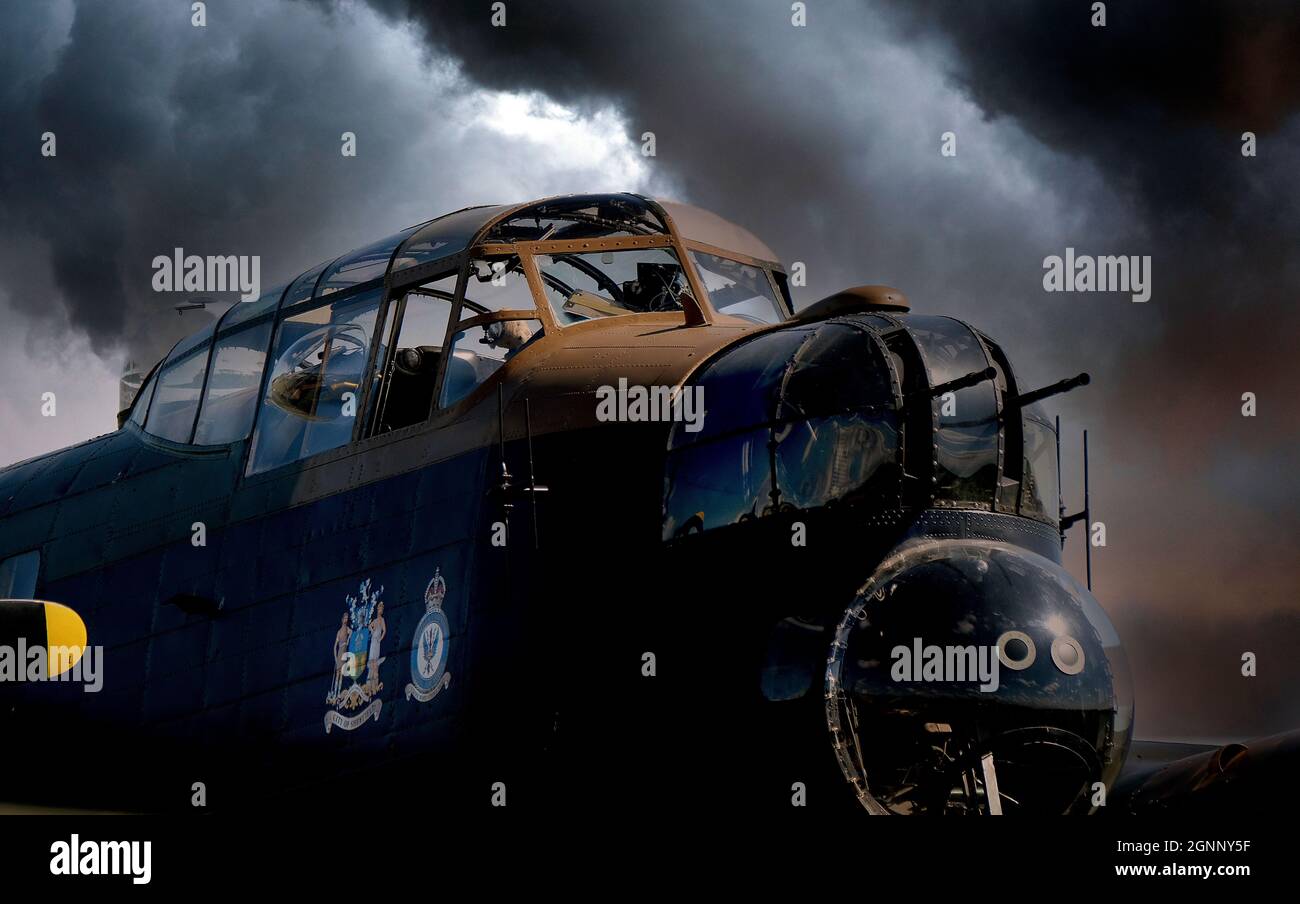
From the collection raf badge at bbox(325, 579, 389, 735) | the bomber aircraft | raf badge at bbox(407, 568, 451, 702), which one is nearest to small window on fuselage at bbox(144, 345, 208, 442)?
the bomber aircraft

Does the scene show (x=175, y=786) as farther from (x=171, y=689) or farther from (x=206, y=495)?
(x=206, y=495)

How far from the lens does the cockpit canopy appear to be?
37.3 feet

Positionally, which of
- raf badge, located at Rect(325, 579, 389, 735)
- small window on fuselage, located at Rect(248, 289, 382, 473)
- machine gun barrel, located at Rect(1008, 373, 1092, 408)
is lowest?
raf badge, located at Rect(325, 579, 389, 735)

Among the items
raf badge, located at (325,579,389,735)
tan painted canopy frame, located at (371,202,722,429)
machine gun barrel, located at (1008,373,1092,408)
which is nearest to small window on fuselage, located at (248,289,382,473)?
tan painted canopy frame, located at (371,202,722,429)

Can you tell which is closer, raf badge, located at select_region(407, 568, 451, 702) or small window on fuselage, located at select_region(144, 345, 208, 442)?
raf badge, located at select_region(407, 568, 451, 702)

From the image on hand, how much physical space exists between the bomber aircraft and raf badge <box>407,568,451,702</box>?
0.08ft

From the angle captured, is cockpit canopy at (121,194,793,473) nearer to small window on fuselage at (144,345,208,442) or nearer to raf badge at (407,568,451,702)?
small window on fuselage at (144,345,208,442)

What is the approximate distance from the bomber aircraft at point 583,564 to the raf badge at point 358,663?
2cm

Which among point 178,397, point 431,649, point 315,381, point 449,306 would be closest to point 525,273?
point 449,306

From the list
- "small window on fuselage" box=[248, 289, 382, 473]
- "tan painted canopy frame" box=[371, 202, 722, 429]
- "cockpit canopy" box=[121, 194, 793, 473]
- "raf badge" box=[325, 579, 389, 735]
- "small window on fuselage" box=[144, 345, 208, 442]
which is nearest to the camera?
"raf badge" box=[325, 579, 389, 735]

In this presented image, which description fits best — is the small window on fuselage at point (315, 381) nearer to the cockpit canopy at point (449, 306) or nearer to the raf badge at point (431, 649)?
the cockpit canopy at point (449, 306)

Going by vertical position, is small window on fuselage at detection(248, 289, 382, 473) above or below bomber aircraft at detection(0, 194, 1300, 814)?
above

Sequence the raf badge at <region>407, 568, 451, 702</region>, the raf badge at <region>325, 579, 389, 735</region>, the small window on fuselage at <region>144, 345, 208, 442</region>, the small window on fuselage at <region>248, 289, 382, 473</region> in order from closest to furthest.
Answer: the raf badge at <region>407, 568, 451, 702</region>
the raf badge at <region>325, 579, 389, 735</region>
the small window on fuselage at <region>248, 289, 382, 473</region>
the small window on fuselage at <region>144, 345, 208, 442</region>

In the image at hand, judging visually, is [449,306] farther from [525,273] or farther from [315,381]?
[315,381]
